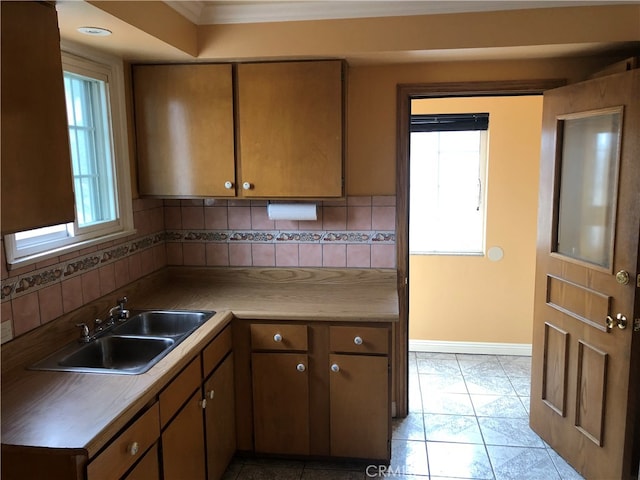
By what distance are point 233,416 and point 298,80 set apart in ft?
5.67

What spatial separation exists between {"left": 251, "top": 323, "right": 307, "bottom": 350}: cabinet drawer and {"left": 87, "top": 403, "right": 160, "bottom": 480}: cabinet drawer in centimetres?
81

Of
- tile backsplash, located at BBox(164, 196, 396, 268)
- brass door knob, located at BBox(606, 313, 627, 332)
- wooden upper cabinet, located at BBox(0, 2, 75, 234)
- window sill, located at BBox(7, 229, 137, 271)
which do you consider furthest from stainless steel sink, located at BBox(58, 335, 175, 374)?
brass door knob, located at BBox(606, 313, 627, 332)

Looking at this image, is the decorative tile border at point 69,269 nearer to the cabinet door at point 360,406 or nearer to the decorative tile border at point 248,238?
the decorative tile border at point 248,238

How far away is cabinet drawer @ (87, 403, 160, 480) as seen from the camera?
4.69 feet

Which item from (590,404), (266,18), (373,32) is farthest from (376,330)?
(266,18)

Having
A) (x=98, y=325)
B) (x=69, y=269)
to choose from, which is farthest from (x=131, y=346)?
(x=69, y=269)

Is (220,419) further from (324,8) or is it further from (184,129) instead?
(324,8)

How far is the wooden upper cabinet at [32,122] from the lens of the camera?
146cm

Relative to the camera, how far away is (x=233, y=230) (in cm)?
303

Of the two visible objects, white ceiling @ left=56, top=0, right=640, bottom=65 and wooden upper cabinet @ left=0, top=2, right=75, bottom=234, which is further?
white ceiling @ left=56, top=0, right=640, bottom=65

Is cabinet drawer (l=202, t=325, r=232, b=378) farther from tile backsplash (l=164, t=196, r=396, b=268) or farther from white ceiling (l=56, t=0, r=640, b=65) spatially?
white ceiling (l=56, t=0, r=640, b=65)

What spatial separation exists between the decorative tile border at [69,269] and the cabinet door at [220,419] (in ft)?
2.44

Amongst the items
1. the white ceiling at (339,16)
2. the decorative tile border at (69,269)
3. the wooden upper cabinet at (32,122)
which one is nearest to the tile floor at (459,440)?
the decorative tile border at (69,269)

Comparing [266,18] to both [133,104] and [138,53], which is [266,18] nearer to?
[138,53]
